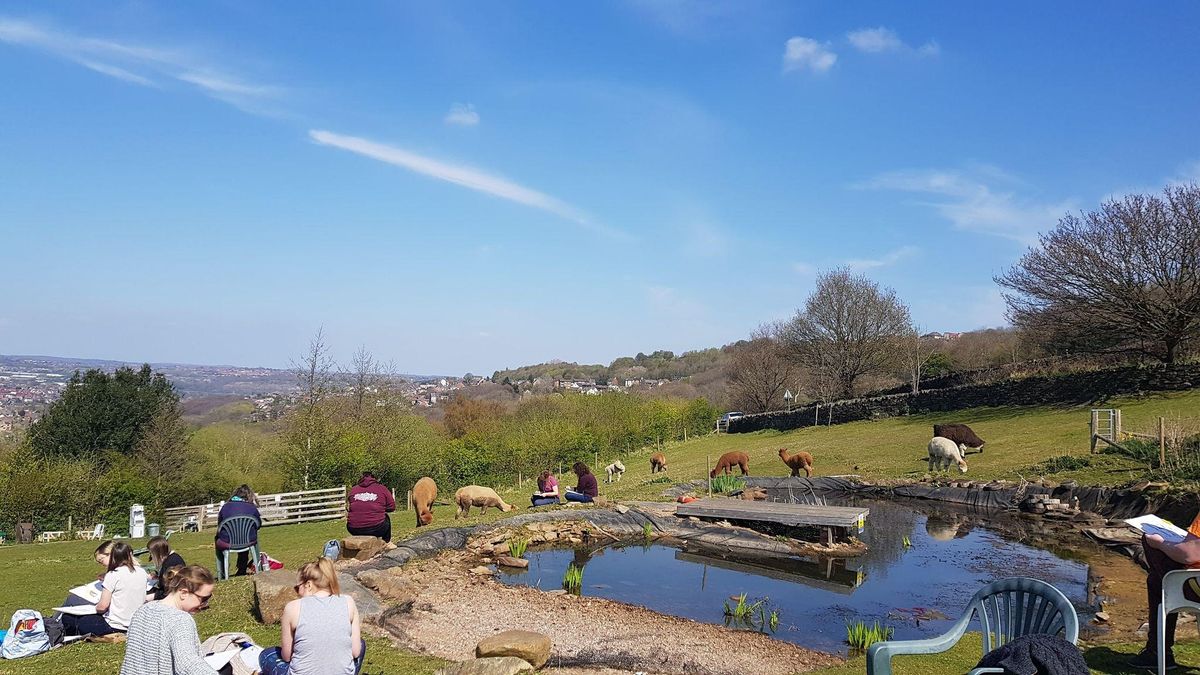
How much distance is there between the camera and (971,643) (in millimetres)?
7434

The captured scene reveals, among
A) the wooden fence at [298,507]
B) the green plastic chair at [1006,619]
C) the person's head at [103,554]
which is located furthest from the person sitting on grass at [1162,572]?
the wooden fence at [298,507]

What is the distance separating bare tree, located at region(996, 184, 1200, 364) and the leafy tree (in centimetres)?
4150

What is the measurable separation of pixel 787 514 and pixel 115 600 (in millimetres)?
12001

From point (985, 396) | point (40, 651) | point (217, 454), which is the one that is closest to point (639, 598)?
point (40, 651)

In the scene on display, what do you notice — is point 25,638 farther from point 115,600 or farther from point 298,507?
point 298,507

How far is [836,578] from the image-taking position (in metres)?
11.9

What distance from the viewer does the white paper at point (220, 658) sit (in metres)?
5.61

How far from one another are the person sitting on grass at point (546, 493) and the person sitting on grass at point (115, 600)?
32.5 feet

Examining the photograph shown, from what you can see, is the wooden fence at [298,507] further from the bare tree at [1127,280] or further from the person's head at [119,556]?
the bare tree at [1127,280]

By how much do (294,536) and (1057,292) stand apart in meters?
28.4

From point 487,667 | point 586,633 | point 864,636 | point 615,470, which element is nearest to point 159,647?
point 487,667

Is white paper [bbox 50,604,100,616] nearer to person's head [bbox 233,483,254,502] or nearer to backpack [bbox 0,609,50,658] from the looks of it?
backpack [bbox 0,609,50,658]

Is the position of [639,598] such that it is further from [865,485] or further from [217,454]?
[217,454]

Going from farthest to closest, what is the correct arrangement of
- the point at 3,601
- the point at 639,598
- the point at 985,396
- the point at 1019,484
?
the point at 985,396 < the point at 1019,484 < the point at 639,598 < the point at 3,601
